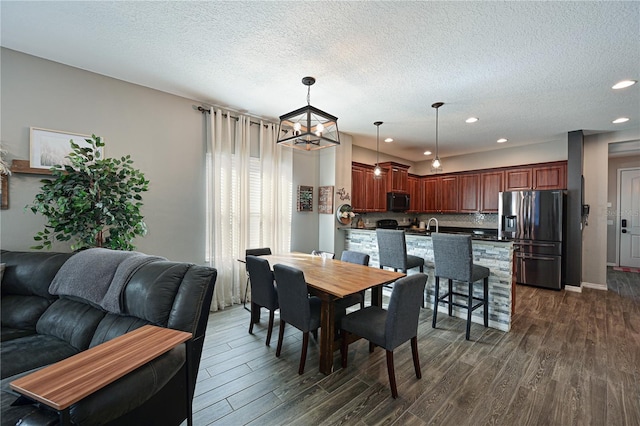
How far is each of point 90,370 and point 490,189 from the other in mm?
6894

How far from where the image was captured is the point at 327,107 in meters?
3.72

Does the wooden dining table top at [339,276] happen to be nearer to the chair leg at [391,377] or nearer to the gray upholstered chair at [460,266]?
the chair leg at [391,377]

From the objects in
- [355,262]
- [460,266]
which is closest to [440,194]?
[460,266]

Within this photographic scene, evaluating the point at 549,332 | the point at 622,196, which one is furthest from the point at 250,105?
the point at 622,196

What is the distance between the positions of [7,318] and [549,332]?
5.17 metres

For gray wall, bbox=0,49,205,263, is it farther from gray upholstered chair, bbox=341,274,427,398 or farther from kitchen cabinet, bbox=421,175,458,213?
kitchen cabinet, bbox=421,175,458,213

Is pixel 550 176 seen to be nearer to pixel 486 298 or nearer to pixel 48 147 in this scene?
pixel 486 298

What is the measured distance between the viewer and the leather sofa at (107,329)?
111 cm

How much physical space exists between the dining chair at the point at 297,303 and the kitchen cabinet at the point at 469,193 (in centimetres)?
528

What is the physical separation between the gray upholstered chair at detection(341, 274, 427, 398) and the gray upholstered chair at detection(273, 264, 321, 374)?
0.30 metres

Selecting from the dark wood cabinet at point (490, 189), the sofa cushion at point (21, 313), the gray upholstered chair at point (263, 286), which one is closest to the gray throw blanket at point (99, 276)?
the sofa cushion at point (21, 313)

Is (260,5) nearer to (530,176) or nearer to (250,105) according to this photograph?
(250,105)

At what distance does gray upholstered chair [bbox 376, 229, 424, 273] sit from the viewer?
3496mm

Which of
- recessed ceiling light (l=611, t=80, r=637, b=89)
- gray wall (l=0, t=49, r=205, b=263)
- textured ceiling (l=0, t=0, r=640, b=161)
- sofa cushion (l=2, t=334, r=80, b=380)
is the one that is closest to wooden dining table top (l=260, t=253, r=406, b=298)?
gray wall (l=0, t=49, r=205, b=263)
